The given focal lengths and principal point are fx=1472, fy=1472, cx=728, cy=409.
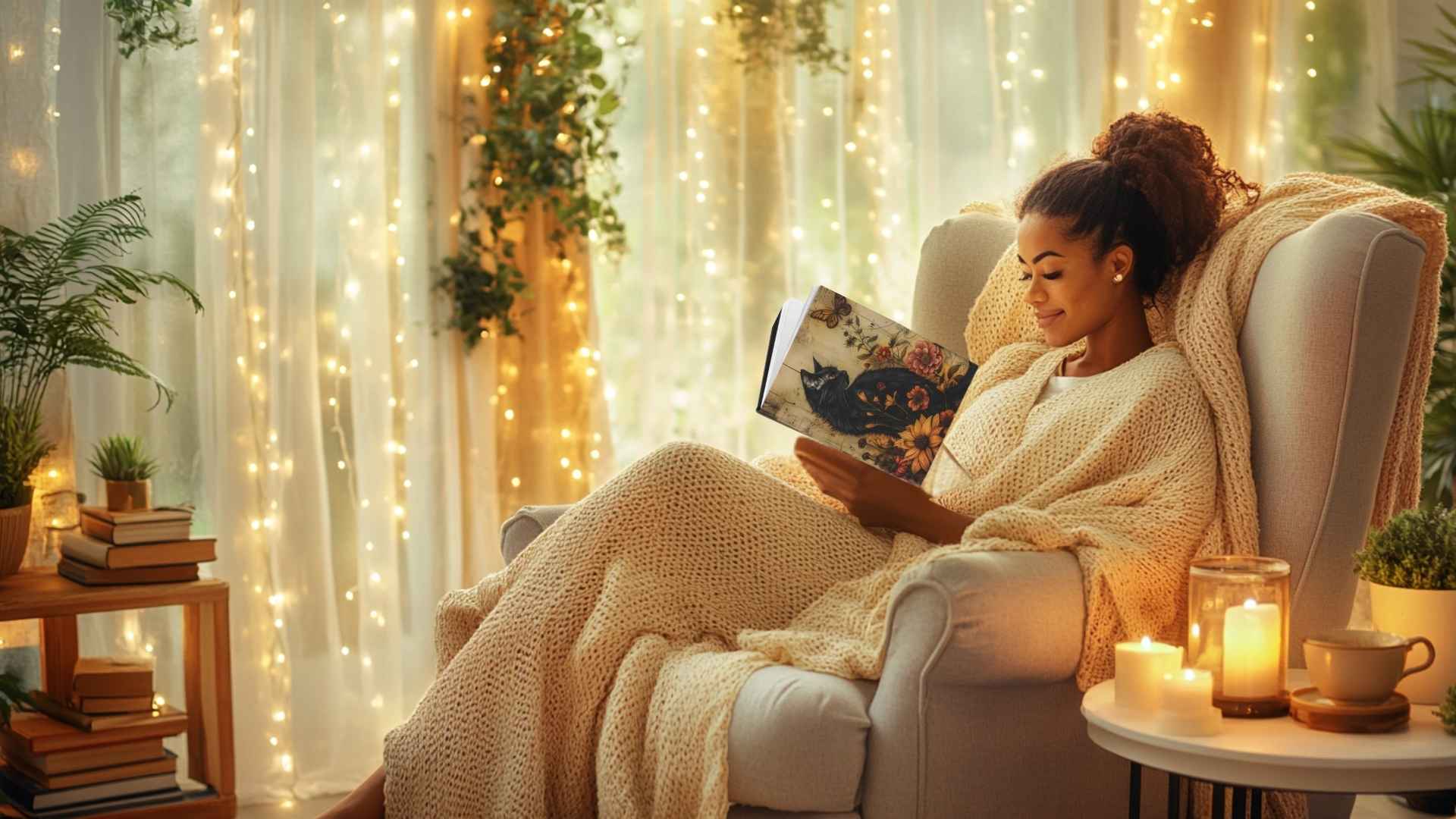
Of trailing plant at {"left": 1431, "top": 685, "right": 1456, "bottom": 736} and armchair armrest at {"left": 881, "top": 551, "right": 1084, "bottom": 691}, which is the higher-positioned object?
armchair armrest at {"left": 881, "top": 551, "right": 1084, "bottom": 691}

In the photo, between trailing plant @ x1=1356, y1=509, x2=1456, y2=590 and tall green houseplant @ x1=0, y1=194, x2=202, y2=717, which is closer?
trailing plant @ x1=1356, y1=509, x2=1456, y2=590

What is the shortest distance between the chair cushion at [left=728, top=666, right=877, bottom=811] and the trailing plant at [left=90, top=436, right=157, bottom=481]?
1.34m

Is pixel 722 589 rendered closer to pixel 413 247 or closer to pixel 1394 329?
pixel 1394 329

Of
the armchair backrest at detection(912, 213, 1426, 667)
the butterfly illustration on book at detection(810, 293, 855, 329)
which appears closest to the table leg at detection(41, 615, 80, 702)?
the butterfly illustration on book at detection(810, 293, 855, 329)

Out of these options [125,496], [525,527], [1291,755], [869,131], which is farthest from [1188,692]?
[869,131]

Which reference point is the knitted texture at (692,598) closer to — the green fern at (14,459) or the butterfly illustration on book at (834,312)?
the butterfly illustration on book at (834,312)

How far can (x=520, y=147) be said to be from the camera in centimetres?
312

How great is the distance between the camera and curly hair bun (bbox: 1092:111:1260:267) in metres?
2.20

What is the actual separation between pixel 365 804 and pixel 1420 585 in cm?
139

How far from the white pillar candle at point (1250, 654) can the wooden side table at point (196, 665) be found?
5.51 feet

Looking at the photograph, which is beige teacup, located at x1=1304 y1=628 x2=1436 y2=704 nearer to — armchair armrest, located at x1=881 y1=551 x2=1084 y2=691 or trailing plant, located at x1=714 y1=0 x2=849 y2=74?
armchair armrest, located at x1=881 y1=551 x2=1084 y2=691

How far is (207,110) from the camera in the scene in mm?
2891

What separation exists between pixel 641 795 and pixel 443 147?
5.51 ft

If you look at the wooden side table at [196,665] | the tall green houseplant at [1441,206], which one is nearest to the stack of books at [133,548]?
the wooden side table at [196,665]
